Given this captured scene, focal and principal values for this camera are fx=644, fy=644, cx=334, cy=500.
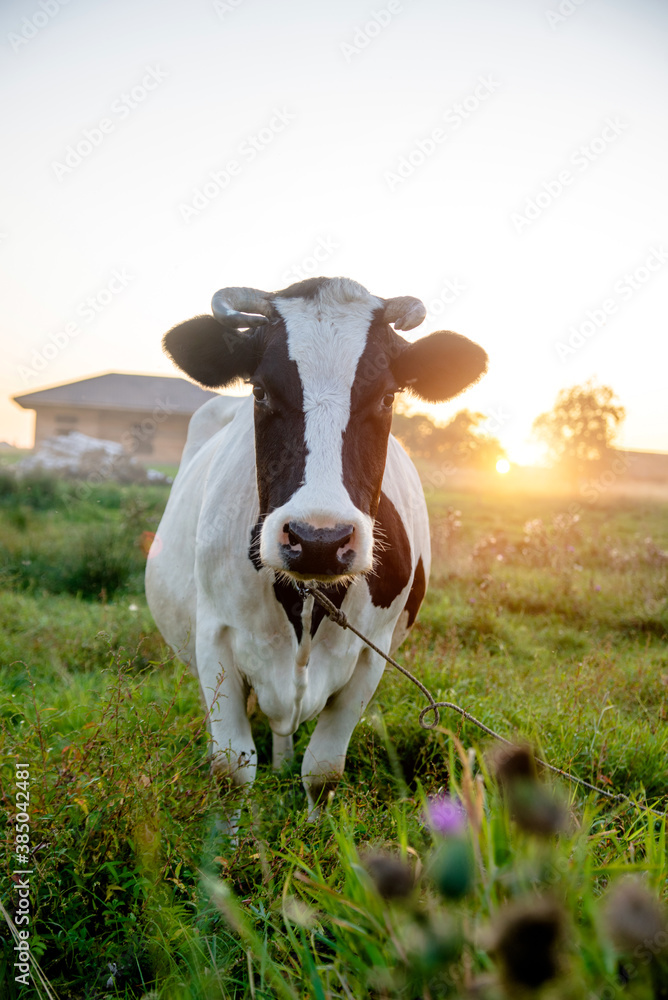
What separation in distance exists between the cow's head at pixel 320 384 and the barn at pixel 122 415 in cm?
2935

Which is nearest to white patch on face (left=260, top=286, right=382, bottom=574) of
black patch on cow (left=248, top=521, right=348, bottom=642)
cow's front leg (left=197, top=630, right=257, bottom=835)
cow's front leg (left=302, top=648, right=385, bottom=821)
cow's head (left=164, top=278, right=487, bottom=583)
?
cow's head (left=164, top=278, right=487, bottom=583)

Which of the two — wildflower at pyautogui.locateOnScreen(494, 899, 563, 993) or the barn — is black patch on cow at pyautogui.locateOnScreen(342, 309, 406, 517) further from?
the barn

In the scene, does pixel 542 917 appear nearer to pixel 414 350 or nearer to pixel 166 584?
pixel 414 350

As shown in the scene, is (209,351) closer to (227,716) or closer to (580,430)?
(227,716)

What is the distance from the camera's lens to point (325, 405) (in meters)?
2.28

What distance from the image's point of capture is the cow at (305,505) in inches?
83.9

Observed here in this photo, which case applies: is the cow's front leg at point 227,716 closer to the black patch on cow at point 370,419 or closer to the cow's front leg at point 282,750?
the cow's front leg at point 282,750

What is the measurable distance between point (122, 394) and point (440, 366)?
114ft

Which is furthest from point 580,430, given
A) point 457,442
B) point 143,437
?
point 143,437

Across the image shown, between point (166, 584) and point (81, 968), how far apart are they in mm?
2252

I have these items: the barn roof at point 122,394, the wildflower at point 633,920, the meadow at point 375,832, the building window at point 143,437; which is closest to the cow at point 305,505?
the meadow at point 375,832

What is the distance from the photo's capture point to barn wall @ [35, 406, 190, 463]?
32.8 metres

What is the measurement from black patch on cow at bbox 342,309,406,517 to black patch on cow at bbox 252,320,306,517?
172mm

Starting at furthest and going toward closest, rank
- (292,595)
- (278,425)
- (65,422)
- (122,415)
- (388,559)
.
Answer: (65,422) < (122,415) < (388,559) < (292,595) < (278,425)
